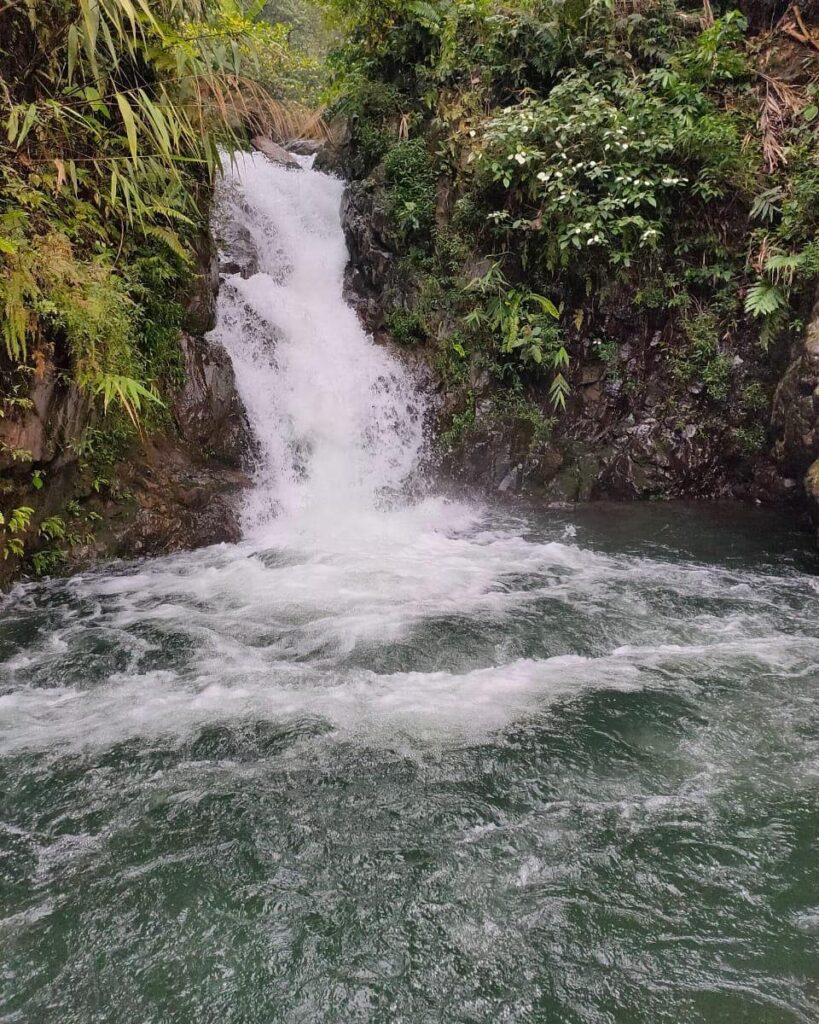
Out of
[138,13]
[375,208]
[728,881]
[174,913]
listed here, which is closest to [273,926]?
[174,913]

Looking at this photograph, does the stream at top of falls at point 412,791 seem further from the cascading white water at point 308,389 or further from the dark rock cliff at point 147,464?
the cascading white water at point 308,389

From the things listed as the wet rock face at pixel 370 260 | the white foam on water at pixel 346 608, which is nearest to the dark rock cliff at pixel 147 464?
the white foam on water at pixel 346 608

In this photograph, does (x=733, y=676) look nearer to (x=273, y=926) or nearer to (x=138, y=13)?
(x=273, y=926)

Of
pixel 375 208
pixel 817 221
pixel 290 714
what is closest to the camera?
pixel 290 714

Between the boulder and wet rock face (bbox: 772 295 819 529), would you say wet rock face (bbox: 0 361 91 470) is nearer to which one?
wet rock face (bbox: 772 295 819 529)

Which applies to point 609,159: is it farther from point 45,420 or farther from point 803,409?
point 45,420

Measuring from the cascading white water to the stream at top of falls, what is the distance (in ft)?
5.71

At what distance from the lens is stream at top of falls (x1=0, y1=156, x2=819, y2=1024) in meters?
2.14

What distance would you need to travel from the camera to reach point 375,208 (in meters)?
9.82

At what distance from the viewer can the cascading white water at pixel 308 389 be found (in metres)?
8.02

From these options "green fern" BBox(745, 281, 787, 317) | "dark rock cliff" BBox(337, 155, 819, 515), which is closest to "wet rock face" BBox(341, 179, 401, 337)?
"dark rock cliff" BBox(337, 155, 819, 515)

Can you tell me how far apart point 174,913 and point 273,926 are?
1.30 ft

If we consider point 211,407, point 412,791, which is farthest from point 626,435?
point 412,791

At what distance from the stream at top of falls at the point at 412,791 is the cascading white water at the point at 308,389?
5.71 feet
